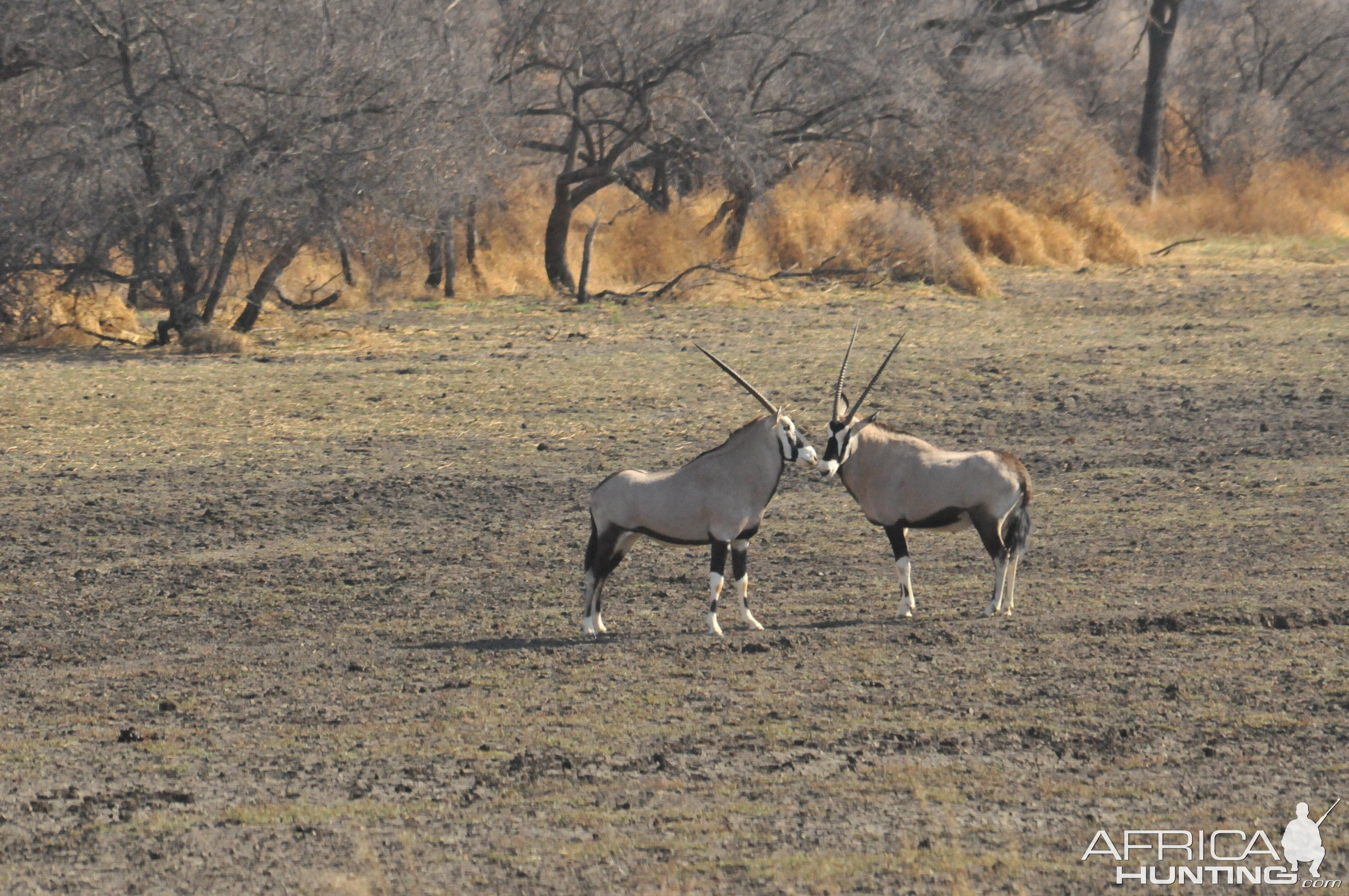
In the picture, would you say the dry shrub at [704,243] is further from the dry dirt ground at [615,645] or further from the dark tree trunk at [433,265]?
the dry dirt ground at [615,645]

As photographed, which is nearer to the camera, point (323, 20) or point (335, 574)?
point (335, 574)

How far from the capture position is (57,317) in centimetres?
1919

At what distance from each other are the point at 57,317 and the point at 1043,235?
53.8ft

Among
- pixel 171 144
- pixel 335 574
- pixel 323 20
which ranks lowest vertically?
pixel 335 574

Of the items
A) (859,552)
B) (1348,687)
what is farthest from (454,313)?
(1348,687)

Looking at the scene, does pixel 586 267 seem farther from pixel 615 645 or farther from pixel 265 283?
pixel 615 645

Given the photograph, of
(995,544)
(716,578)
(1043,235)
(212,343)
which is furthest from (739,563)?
(1043,235)

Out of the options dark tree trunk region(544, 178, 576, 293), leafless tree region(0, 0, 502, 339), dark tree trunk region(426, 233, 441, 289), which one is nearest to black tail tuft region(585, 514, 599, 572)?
leafless tree region(0, 0, 502, 339)

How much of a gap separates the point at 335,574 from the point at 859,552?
117 inches

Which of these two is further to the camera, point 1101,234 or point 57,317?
point 1101,234

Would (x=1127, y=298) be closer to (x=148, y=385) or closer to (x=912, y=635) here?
(x=148, y=385)

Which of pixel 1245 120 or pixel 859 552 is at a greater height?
pixel 1245 120

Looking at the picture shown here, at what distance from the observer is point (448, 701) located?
703 cm

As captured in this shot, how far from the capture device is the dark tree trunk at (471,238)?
24547 millimetres
